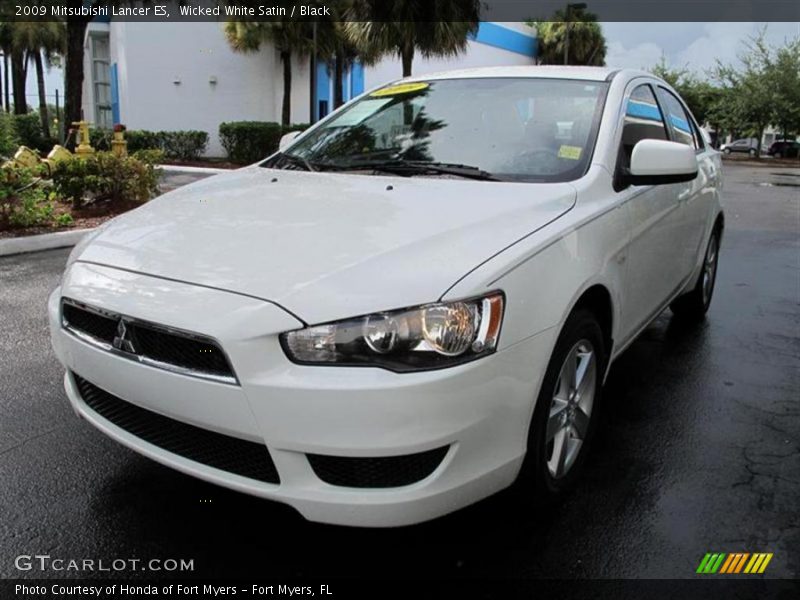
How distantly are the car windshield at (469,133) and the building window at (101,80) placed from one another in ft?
84.9

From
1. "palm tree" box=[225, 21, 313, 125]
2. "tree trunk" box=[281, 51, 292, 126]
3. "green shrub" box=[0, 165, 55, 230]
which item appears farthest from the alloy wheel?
"palm tree" box=[225, 21, 313, 125]

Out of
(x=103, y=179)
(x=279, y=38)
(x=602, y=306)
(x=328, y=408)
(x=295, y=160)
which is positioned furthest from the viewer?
(x=279, y=38)

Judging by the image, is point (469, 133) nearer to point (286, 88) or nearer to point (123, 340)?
point (123, 340)

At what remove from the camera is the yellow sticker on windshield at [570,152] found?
3123 mm

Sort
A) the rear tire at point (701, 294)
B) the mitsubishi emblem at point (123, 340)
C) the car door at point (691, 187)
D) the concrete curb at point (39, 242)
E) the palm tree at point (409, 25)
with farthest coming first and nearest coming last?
1. the palm tree at point (409, 25)
2. the concrete curb at point (39, 242)
3. the rear tire at point (701, 294)
4. the car door at point (691, 187)
5. the mitsubishi emblem at point (123, 340)

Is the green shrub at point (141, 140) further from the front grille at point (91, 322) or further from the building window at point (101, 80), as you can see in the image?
the front grille at point (91, 322)

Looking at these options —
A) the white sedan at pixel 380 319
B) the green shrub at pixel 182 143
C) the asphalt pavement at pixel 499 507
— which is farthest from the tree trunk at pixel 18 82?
the white sedan at pixel 380 319

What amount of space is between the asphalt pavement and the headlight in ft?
2.63

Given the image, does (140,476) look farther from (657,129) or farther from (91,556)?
(657,129)

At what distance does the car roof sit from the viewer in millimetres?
3678

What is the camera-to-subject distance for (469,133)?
11.2 feet

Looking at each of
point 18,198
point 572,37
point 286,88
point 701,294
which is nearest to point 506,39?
point 572,37

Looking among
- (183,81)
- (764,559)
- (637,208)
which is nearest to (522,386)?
(764,559)

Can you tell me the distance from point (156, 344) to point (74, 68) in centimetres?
1602
